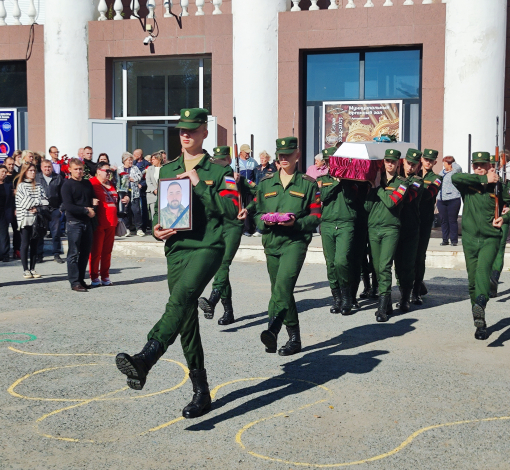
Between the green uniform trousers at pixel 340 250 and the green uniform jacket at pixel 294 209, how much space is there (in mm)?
2147

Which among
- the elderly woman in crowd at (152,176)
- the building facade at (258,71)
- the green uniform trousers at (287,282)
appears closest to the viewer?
the green uniform trousers at (287,282)

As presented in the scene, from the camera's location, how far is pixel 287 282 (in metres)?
7.96

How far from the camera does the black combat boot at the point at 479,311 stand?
8711 mm

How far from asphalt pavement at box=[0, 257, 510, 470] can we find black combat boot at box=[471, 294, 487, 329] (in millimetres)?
200

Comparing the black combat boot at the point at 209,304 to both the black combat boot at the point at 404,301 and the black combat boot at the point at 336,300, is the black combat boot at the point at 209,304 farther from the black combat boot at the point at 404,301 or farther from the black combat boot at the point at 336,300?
the black combat boot at the point at 404,301

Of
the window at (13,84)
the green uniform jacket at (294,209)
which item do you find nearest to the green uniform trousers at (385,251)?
the green uniform jacket at (294,209)

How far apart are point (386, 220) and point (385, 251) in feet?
1.25

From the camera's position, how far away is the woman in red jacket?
12602 millimetres

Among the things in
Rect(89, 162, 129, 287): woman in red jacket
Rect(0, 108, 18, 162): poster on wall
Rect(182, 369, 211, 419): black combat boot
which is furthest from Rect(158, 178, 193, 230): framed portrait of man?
Rect(0, 108, 18, 162): poster on wall

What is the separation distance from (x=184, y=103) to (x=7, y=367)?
52.7 feet

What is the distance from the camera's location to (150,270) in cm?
1455

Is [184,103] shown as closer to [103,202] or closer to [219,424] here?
[103,202]

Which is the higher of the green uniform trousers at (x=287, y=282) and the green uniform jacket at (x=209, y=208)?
the green uniform jacket at (x=209, y=208)

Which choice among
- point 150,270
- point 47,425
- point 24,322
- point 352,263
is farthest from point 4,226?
point 47,425
